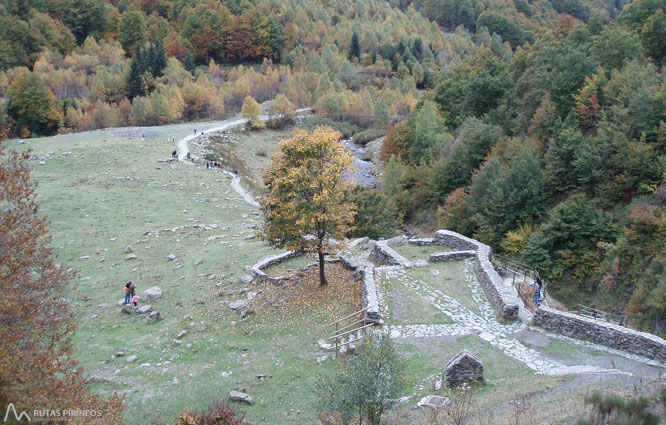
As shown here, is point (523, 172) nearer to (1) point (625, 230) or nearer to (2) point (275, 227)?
(1) point (625, 230)

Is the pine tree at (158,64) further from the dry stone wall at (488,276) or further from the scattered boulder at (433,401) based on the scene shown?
the scattered boulder at (433,401)

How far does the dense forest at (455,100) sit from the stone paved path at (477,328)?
8.38 metres

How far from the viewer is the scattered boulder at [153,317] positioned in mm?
22984

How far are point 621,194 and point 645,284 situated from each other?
30.1 feet

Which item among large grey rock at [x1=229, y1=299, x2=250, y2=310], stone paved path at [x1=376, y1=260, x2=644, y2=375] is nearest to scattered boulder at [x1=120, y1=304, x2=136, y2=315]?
large grey rock at [x1=229, y1=299, x2=250, y2=310]

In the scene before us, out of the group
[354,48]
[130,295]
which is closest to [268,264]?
[130,295]

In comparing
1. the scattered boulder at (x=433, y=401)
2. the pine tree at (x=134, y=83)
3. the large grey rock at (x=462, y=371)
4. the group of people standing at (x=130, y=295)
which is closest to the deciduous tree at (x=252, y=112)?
the pine tree at (x=134, y=83)

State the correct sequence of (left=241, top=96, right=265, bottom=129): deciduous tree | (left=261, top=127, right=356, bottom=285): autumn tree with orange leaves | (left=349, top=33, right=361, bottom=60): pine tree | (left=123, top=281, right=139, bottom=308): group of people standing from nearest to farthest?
(left=261, top=127, right=356, bottom=285): autumn tree with orange leaves, (left=123, top=281, right=139, bottom=308): group of people standing, (left=241, top=96, right=265, bottom=129): deciduous tree, (left=349, top=33, right=361, bottom=60): pine tree

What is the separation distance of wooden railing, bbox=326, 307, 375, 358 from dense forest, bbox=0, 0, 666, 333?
1391 centimetres

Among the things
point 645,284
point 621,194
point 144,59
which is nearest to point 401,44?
point 144,59

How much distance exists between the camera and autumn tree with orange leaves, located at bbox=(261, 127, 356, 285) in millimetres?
22969

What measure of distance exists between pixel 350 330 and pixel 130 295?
1176 centimetres

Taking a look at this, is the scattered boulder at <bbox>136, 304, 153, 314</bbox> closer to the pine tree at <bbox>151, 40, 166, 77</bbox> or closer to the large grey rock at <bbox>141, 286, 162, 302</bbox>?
the large grey rock at <bbox>141, 286, 162, 302</bbox>

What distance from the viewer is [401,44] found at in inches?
5349
